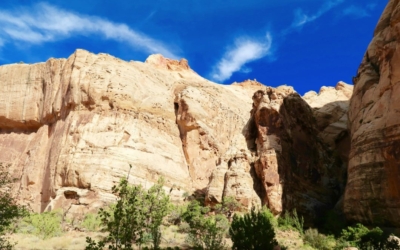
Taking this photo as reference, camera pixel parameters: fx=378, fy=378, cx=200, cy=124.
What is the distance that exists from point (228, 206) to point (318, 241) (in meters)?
6.99

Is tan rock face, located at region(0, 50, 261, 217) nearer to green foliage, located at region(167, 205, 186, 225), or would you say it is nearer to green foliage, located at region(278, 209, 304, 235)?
green foliage, located at region(278, 209, 304, 235)

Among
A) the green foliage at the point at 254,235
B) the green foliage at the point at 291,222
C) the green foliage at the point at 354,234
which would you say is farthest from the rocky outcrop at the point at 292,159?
the green foliage at the point at 254,235

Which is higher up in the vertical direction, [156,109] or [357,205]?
[156,109]

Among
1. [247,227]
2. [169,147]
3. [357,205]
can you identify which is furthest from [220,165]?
[247,227]

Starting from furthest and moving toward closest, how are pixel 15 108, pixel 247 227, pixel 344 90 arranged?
pixel 344 90
pixel 15 108
pixel 247 227

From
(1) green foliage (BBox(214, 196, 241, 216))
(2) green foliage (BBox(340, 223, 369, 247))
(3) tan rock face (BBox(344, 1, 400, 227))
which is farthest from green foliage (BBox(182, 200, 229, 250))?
(3) tan rock face (BBox(344, 1, 400, 227))

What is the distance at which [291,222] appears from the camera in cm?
2634

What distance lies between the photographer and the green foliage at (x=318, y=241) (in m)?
22.2

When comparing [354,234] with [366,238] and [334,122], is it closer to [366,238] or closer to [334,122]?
[366,238]

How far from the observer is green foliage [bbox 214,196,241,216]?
89.1 feet

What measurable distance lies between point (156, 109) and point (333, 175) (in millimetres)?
19054

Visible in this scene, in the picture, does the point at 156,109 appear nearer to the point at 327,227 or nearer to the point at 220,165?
the point at 220,165

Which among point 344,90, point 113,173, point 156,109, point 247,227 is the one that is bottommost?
point 247,227

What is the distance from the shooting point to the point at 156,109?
40.7 metres
